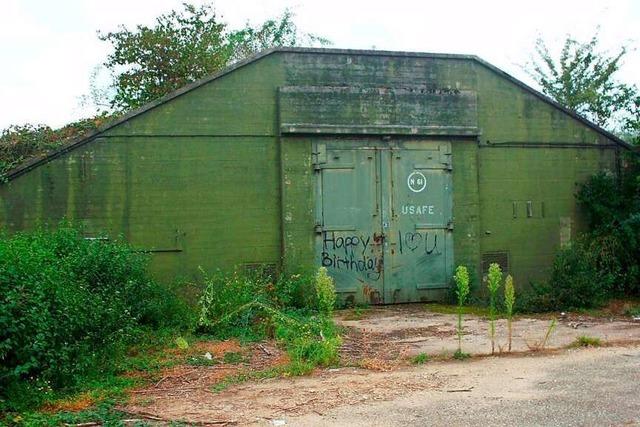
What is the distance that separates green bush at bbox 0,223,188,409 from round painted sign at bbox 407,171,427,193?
6.09m

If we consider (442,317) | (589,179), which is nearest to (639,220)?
(589,179)

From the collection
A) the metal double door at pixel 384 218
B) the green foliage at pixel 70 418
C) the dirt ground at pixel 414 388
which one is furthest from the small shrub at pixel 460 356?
the metal double door at pixel 384 218

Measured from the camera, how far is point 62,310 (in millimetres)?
6602

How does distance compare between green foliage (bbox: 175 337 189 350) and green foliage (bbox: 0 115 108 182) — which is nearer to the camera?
green foliage (bbox: 175 337 189 350)

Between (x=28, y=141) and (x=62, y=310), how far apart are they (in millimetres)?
8148

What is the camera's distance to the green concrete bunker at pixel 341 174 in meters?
12.4

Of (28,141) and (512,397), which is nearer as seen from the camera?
(512,397)

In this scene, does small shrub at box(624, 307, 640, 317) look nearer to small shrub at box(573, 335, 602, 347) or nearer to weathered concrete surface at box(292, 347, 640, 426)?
small shrub at box(573, 335, 602, 347)

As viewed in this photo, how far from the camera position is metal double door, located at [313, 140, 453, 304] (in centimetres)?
1330

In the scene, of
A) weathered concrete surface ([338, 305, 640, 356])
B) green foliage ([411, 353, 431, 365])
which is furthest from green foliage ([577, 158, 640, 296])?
green foliage ([411, 353, 431, 365])

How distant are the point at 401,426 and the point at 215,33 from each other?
18285mm

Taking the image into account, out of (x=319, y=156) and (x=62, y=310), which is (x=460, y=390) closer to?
(x=62, y=310)

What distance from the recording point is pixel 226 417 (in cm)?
580

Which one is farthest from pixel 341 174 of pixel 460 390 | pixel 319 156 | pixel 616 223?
pixel 460 390
